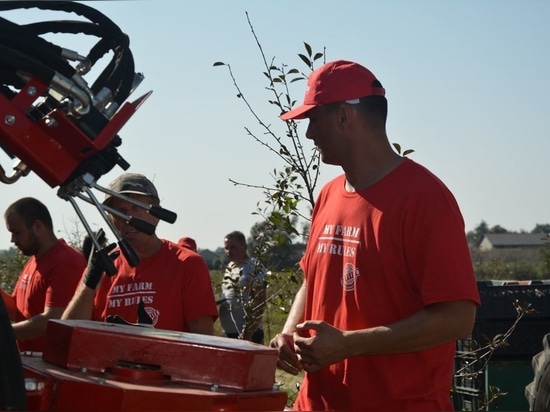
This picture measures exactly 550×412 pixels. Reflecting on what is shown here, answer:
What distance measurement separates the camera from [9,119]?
2.81 metres

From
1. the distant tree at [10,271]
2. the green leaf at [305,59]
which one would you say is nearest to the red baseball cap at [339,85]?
the green leaf at [305,59]

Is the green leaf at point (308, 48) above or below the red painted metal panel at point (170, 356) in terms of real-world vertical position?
above

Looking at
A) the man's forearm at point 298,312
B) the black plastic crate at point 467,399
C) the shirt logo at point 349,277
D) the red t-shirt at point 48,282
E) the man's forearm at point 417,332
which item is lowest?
the black plastic crate at point 467,399

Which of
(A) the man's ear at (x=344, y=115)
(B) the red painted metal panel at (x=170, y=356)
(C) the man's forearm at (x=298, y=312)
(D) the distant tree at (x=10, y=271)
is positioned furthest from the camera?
(D) the distant tree at (x=10, y=271)

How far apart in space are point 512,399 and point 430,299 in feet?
10.9

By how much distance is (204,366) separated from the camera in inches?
117

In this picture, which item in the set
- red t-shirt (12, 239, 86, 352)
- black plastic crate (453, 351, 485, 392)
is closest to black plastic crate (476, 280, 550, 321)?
black plastic crate (453, 351, 485, 392)

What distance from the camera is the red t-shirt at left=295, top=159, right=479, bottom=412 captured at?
344 centimetres

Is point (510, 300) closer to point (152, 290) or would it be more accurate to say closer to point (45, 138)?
point (152, 290)

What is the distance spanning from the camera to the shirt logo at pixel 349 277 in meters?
3.62

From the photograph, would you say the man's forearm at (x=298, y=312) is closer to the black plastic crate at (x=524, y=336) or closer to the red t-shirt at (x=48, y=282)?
the red t-shirt at (x=48, y=282)

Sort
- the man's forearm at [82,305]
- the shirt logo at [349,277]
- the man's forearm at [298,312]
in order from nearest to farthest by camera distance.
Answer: the shirt logo at [349,277] → the man's forearm at [298,312] → the man's forearm at [82,305]

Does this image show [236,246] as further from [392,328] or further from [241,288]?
[392,328]

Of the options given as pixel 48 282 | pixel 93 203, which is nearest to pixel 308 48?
pixel 48 282
